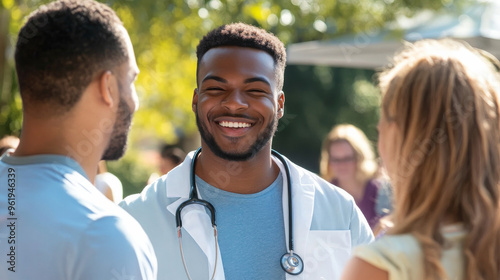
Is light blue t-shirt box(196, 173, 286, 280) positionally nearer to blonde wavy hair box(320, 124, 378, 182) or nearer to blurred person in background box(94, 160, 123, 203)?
blurred person in background box(94, 160, 123, 203)

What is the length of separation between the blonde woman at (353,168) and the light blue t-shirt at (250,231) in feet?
9.27

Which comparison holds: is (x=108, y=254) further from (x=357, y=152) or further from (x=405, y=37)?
(x=405, y=37)

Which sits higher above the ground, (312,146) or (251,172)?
(251,172)

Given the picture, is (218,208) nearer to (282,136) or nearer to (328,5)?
(328,5)

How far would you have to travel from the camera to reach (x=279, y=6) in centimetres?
663

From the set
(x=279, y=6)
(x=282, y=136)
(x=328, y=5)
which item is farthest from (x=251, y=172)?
(x=282, y=136)

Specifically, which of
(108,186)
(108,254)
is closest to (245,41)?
(108,254)

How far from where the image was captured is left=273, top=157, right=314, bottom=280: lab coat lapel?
2820 mm

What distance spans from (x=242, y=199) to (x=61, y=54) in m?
1.21

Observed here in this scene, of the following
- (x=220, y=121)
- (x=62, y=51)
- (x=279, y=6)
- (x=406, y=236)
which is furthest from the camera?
(x=279, y=6)

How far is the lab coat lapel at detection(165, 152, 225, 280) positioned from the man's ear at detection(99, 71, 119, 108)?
3.06ft

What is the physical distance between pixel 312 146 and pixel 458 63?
17.1 m

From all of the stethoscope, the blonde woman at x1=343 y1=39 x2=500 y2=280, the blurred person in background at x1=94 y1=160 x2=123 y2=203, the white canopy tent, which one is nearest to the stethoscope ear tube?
the stethoscope

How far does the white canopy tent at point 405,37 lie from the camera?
20.0 ft
